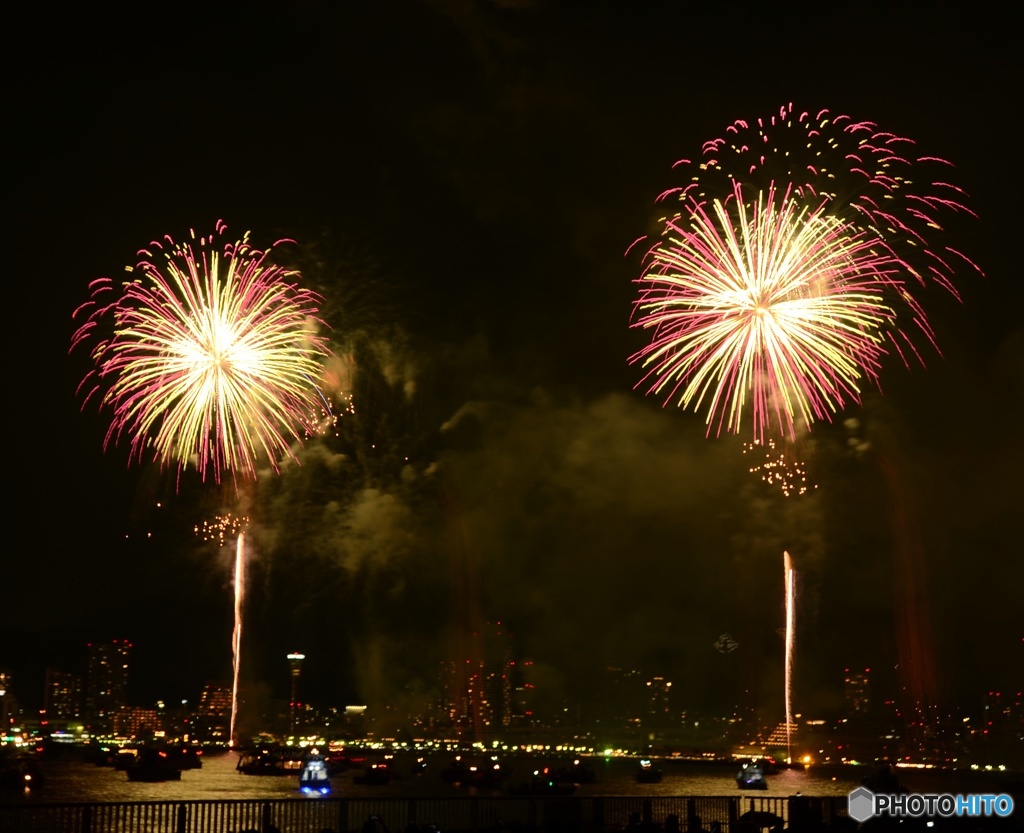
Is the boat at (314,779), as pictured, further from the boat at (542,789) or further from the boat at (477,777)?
the boat at (477,777)


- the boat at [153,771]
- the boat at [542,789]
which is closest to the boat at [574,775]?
the boat at [542,789]

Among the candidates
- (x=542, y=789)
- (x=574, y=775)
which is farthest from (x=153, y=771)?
(x=542, y=789)

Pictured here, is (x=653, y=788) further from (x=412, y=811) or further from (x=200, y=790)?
(x=412, y=811)

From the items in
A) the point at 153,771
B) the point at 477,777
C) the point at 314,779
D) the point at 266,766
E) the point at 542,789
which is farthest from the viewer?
the point at 266,766

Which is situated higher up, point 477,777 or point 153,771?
point 153,771

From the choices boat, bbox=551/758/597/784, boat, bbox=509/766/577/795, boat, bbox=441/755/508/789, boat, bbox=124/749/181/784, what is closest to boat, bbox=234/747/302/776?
boat, bbox=124/749/181/784

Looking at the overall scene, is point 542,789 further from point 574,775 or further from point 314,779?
point 574,775

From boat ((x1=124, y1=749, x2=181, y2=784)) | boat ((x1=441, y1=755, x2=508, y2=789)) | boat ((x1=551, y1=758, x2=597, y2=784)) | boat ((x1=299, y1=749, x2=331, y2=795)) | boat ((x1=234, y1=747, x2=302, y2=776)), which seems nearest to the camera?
boat ((x1=299, y1=749, x2=331, y2=795))

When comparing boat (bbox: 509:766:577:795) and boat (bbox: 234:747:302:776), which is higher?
boat (bbox: 234:747:302:776)

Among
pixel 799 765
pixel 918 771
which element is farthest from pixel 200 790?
pixel 918 771

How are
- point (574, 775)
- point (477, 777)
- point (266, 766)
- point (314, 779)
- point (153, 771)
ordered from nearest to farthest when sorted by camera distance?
point (314, 779) < point (153, 771) < point (574, 775) < point (477, 777) < point (266, 766)

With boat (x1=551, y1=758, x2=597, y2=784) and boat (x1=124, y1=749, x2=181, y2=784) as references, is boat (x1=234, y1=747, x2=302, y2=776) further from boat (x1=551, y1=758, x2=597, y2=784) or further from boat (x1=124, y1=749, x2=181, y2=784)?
boat (x1=551, y1=758, x2=597, y2=784)

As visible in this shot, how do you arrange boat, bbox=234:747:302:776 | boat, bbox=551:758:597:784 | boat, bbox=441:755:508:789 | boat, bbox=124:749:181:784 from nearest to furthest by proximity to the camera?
boat, bbox=551:758:597:784
boat, bbox=124:749:181:784
boat, bbox=441:755:508:789
boat, bbox=234:747:302:776

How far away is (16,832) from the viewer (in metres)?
26.5
